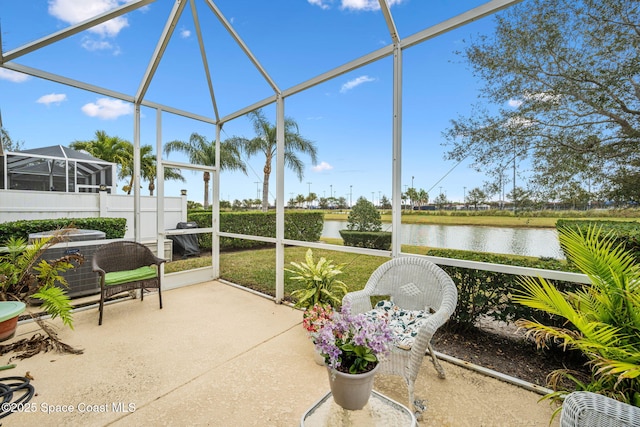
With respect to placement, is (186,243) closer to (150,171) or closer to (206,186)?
(206,186)

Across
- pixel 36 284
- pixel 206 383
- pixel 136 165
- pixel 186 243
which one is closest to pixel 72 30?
pixel 136 165

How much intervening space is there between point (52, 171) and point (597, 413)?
9375 millimetres

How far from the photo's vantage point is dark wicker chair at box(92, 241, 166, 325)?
3.34m

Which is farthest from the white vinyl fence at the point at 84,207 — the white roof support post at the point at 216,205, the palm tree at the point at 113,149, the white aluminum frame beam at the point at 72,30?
the palm tree at the point at 113,149

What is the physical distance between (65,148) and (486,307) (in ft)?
31.1

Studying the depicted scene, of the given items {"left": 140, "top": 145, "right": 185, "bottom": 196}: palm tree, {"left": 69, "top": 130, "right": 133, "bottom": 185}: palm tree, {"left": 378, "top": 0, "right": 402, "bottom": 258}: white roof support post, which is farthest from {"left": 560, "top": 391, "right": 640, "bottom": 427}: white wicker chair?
{"left": 69, "top": 130, "right": 133, "bottom": 185}: palm tree

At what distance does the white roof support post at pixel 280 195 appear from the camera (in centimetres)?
398

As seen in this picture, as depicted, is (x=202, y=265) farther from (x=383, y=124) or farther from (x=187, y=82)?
(x=383, y=124)

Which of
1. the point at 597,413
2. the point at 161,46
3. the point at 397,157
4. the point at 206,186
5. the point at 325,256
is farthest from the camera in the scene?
the point at 206,186

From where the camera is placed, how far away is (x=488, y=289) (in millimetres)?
2496

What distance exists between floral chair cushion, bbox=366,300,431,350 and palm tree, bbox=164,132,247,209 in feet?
11.5

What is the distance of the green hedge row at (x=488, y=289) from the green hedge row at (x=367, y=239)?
455 millimetres

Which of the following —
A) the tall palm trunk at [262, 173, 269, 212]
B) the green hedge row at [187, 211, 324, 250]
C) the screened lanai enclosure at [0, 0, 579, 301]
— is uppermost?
the screened lanai enclosure at [0, 0, 579, 301]

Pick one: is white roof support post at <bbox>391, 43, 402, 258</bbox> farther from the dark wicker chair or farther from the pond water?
the dark wicker chair
